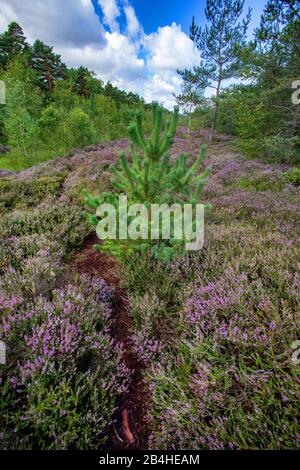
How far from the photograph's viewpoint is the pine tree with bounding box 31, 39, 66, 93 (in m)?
33.5

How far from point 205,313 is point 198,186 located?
1796 millimetres

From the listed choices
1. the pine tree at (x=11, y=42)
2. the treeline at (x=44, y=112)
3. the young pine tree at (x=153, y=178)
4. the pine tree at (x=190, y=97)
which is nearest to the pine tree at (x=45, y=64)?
the treeline at (x=44, y=112)

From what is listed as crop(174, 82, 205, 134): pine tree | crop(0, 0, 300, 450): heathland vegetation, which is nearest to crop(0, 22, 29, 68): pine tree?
crop(174, 82, 205, 134): pine tree

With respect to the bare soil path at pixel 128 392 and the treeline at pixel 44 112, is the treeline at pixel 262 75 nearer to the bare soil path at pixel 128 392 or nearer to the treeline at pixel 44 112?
the treeline at pixel 44 112

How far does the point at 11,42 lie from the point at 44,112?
89.1 feet

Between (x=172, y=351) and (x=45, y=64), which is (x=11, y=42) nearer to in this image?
(x=45, y=64)

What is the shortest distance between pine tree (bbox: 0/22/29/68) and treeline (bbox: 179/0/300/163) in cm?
2626

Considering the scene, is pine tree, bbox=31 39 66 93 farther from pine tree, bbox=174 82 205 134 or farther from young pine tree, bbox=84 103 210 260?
young pine tree, bbox=84 103 210 260

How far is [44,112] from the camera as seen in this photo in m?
15.2

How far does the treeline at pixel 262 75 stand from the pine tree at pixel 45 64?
25298mm

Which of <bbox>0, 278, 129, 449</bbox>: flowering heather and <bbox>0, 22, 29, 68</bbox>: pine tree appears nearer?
<bbox>0, 278, 129, 449</bbox>: flowering heather

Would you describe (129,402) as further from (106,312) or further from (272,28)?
(272,28)

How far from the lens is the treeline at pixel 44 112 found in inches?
619
